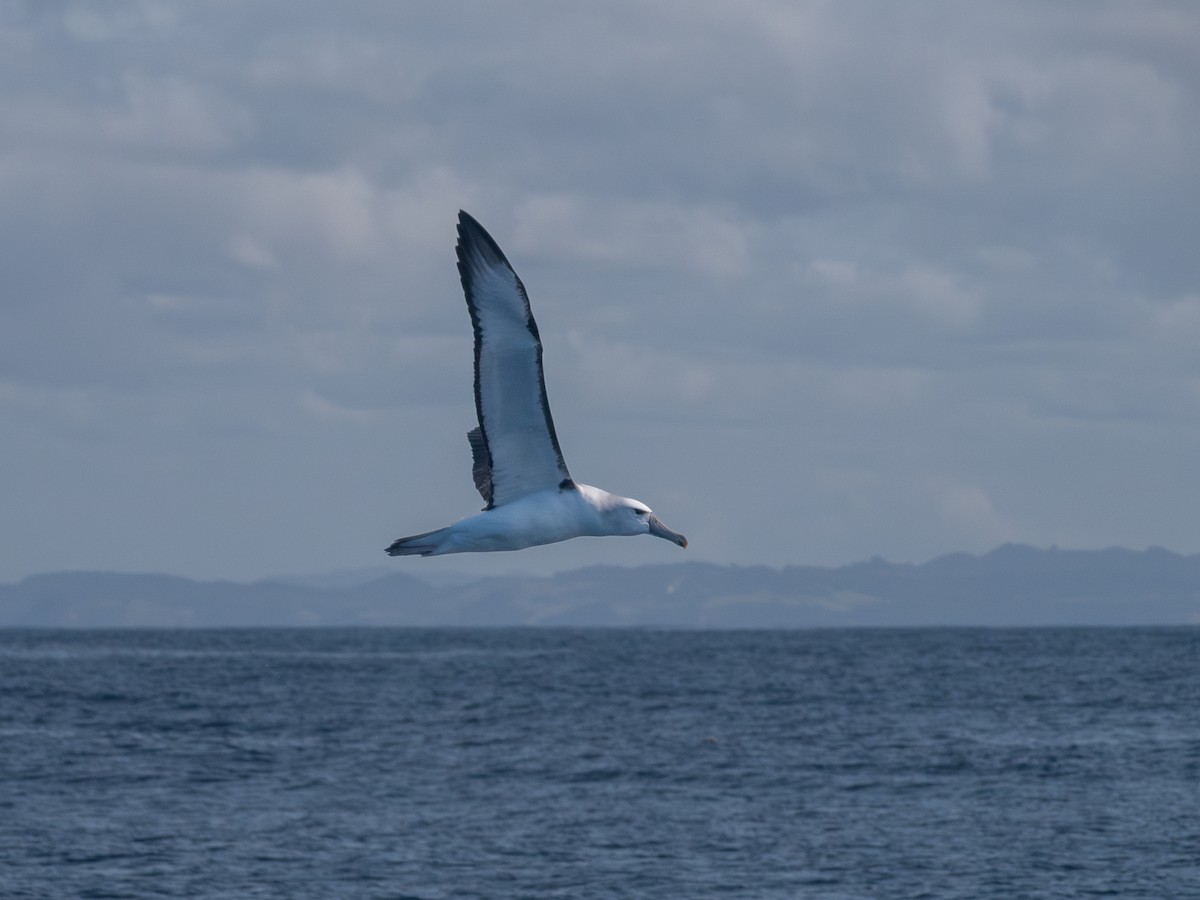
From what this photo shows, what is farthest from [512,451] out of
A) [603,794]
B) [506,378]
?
[603,794]

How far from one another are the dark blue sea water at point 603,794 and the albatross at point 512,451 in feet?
108

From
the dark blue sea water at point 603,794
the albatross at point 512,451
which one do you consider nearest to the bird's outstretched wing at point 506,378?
the albatross at point 512,451

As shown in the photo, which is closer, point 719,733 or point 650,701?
→ point 719,733

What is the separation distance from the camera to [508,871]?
185 ft

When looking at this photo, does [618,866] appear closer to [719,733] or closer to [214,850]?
[214,850]

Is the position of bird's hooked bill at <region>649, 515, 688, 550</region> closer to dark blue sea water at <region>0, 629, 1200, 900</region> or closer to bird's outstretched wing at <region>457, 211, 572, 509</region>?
bird's outstretched wing at <region>457, 211, 572, 509</region>

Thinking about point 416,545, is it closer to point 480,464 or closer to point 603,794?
point 480,464

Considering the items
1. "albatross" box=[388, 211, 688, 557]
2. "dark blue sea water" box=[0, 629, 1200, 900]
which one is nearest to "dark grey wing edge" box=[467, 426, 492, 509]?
"albatross" box=[388, 211, 688, 557]

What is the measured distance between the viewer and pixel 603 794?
75.0 m

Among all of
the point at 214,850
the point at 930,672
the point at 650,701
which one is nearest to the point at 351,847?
the point at 214,850

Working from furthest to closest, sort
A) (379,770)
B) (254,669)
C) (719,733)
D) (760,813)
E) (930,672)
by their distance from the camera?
1. (254,669)
2. (930,672)
3. (719,733)
4. (379,770)
5. (760,813)

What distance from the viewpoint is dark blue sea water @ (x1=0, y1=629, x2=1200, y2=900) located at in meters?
55.5

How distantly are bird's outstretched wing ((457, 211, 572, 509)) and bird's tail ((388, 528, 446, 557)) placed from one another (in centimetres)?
127

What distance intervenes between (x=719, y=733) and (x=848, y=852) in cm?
4345
